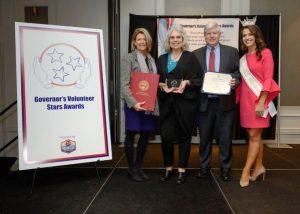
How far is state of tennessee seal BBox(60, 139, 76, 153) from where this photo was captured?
304 cm

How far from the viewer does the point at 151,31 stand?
515 cm

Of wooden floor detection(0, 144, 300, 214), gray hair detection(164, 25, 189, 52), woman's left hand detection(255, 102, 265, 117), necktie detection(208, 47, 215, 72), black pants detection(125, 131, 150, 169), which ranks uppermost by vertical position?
gray hair detection(164, 25, 189, 52)

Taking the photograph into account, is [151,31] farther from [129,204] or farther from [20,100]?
[129,204]

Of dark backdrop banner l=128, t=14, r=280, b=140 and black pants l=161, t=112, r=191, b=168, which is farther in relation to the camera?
dark backdrop banner l=128, t=14, r=280, b=140

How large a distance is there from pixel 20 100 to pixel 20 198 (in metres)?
0.85

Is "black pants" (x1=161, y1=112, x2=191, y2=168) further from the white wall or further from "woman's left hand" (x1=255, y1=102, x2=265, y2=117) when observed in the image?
the white wall

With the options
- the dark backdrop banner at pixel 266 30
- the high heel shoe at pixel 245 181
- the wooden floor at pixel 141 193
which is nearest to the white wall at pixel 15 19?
the dark backdrop banner at pixel 266 30

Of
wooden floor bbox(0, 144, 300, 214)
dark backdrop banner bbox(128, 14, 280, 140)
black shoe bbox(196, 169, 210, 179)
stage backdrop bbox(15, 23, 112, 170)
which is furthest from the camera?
dark backdrop banner bbox(128, 14, 280, 140)

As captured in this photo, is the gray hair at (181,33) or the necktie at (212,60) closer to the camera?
the gray hair at (181,33)

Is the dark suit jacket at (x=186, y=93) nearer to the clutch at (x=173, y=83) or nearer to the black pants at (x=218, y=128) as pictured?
the clutch at (x=173, y=83)

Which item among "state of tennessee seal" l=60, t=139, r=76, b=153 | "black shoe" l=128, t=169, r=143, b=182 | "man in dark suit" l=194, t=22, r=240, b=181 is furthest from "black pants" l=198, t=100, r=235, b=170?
"state of tennessee seal" l=60, t=139, r=76, b=153

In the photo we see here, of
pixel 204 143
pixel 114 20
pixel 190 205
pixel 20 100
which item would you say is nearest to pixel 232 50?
pixel 204 143

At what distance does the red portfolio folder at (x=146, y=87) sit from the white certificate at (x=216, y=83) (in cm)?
47

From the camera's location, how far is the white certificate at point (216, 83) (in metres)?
3.05
